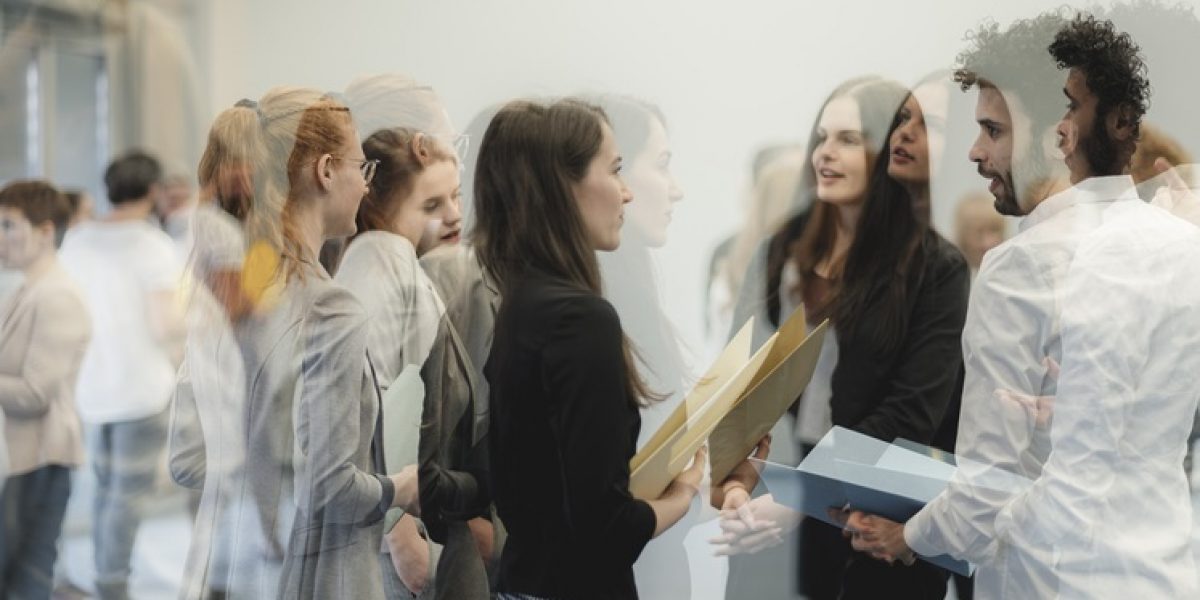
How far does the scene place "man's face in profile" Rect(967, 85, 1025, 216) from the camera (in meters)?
2.57

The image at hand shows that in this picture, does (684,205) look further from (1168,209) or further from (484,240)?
(1168,209)

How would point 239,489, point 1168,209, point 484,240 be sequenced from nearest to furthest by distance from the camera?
point 1168,209 → point 484,240 → point 239,489

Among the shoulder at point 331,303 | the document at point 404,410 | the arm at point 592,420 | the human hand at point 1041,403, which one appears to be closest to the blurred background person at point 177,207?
the shoulder at point 331,303

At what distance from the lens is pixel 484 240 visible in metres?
2.71

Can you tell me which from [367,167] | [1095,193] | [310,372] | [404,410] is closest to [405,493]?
[404,410]

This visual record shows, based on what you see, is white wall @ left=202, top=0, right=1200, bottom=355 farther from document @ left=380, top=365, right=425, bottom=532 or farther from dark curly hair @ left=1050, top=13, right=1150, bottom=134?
document @ left=380, top=365, right=425, bottom=532

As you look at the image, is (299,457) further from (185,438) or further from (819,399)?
(819,399)

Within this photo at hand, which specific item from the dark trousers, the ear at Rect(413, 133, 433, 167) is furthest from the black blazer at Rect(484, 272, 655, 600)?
the dark trousers

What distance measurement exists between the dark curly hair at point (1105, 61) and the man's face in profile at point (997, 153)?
141 mm

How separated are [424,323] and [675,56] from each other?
77 cm

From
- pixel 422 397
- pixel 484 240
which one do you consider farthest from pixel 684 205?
pixel 422 397

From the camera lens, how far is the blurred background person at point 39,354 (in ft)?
9.89

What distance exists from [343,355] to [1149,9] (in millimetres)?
1751

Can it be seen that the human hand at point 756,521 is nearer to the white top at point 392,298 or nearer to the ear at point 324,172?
the white top at point 392,298
